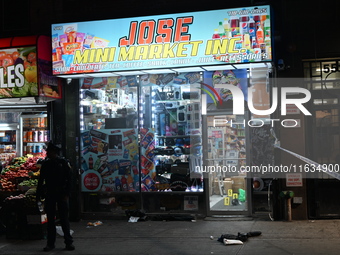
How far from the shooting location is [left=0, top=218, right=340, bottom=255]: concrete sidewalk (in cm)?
880

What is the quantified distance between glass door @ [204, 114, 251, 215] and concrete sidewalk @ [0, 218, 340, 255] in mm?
515

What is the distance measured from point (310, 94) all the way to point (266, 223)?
2.94m

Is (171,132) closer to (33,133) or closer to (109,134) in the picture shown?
(109,134)

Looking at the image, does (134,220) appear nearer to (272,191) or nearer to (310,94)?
(272,191)

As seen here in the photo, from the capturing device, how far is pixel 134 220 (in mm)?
11672

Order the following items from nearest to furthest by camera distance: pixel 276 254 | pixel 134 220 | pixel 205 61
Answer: pixel 276 254
pixel 205 61
pixel 134 220

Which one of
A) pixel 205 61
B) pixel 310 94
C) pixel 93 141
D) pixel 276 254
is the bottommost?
pixel 276 254

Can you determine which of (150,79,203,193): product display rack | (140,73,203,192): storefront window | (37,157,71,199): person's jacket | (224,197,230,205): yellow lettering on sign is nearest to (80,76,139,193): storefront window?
(140,73,203,192): storefront window

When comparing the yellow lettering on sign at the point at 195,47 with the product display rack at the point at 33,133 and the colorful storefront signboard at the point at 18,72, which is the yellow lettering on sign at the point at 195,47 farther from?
the product display rack at the point at 33,133

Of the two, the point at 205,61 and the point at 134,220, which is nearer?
the point at 205,61

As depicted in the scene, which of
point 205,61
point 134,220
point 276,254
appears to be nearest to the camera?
point 276,254

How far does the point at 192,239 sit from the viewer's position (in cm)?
973

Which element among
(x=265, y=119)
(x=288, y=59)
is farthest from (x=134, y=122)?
(x=288, y=59)

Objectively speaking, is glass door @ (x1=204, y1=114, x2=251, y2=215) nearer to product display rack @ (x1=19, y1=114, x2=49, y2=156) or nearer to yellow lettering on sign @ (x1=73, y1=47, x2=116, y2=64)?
yellow lettering on sign @ (x1=73, y1=47, x2=116, y2=64)
